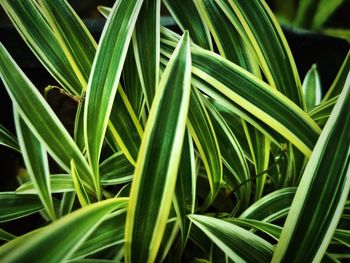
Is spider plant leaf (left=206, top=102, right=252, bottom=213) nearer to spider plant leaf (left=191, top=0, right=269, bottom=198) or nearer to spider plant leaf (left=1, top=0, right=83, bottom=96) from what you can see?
spider plant leaf (left=191, top=0, right=269, bottom=198)

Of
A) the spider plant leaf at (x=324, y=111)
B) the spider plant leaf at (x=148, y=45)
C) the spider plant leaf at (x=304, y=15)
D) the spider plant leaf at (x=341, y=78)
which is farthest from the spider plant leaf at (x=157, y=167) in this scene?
the spider plant leaf at (x=304, y=15)

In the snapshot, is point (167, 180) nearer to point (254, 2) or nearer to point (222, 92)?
point (222, 92)

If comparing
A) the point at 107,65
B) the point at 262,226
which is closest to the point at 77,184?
the point at 107,65

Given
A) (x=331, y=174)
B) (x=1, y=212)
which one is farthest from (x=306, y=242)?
(x=1, y=212)

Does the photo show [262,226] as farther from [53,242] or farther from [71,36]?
[71,36]

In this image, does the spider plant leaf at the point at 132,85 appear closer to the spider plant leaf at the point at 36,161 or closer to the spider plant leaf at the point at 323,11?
the spider plant leaf at the point at 36,161
